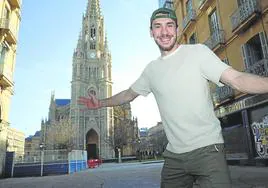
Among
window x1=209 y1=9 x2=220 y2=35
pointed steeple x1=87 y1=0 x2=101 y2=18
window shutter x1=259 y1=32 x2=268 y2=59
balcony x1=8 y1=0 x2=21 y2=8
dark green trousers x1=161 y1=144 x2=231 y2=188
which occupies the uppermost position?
pointed steeple x1=87 y1=0 x2=101 y2=18

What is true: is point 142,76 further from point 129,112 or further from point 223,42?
point 129,112

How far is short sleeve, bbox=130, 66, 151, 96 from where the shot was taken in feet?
6.91

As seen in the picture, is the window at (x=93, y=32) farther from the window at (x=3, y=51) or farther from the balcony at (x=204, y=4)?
the balcony at (x=204, y=4)

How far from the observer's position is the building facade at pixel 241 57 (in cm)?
1038

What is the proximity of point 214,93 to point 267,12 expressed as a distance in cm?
530

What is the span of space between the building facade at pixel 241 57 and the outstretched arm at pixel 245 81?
9.67 metres

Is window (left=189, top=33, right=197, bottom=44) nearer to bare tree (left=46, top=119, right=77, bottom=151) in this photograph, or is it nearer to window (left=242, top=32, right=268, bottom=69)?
window (left=242, top=32, right=268, bottom=69)

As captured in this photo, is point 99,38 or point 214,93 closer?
point 214,93

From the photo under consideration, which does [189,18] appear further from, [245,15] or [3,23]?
[3,23]

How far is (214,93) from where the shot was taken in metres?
13.9

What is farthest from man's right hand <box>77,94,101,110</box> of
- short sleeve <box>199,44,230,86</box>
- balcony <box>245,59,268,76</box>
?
balcony <box>245,59,268,76</box>

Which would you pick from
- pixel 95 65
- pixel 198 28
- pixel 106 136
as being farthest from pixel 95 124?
pixel 198 28

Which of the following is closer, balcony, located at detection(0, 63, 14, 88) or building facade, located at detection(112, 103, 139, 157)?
balcony, located at detection(0, 63, 14, 88)

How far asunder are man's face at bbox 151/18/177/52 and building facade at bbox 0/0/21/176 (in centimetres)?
1394
